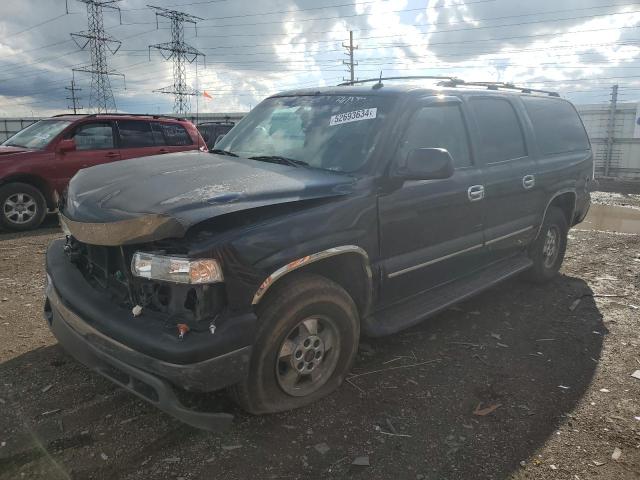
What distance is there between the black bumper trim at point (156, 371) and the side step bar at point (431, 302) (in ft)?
3.64

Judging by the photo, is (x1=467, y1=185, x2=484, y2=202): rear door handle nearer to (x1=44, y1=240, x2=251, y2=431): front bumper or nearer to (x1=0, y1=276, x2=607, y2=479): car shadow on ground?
(x1=0, y1=276, x2=607, y2=479): car shadow on ground

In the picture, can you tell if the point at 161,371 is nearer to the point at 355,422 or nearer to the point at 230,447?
the point at 230,447

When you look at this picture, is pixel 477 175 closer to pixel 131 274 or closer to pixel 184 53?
pixel 131 274

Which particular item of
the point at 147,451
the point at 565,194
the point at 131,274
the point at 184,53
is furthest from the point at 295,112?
the point at 184,53

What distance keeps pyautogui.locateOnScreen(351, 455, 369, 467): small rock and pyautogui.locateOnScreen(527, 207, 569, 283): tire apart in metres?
3.38

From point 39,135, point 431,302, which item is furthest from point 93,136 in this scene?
point 431,302

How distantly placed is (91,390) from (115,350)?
0.90 metres

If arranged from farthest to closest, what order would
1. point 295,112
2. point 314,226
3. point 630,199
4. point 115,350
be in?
point 630,199 → point 295,112 → point 314,226 → point 115,350

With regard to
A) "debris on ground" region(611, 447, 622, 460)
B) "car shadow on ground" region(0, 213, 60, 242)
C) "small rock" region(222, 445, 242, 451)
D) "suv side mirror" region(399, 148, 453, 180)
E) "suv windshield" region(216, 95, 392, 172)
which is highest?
"suv windshield" region(216, 95, 392, 172)

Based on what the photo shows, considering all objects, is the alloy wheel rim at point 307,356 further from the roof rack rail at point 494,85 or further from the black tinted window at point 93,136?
the black tinted window at point 93,136

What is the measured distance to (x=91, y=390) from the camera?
129 inches

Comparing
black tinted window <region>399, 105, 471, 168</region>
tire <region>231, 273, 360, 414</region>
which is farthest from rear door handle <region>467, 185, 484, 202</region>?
tire <region>231, 273, 360, 414</region>

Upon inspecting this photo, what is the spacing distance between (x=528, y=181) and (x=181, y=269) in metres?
3.53

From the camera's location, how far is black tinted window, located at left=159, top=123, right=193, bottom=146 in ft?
32.8
